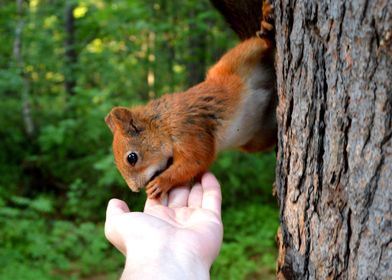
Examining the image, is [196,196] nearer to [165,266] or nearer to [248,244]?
[165,266]

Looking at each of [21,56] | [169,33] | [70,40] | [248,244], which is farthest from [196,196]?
[70,40]

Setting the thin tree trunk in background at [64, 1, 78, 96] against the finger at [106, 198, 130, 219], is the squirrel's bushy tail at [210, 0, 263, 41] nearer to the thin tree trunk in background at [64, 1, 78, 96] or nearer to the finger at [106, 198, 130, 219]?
the finger at [106, 198, 130, 219]

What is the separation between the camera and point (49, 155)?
7934 mm

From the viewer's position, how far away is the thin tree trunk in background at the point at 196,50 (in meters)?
7.34

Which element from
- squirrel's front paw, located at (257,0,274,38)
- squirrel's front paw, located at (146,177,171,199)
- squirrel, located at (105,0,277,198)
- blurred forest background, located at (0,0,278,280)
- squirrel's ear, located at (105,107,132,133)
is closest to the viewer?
squirrel's front paw, located at (257,0,274,38)

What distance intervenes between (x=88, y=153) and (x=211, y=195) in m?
6.06

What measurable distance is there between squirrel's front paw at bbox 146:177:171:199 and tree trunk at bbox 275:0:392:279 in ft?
2.61

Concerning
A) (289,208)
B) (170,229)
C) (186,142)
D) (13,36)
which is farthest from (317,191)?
(13,36)

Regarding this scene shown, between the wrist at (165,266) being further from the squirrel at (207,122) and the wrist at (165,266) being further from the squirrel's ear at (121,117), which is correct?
the squirrel's ear at (121,117)

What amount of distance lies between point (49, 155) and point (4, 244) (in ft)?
9.96

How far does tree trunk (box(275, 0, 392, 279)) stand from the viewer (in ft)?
4.11

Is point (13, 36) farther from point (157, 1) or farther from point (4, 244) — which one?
point (4, 244)

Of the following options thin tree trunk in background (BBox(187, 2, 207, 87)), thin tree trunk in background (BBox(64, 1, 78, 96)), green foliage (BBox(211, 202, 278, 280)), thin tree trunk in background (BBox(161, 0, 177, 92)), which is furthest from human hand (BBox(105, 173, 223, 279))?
thin tree trunk in background (BBox(64, 1, 78, 96))

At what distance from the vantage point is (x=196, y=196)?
227cm
